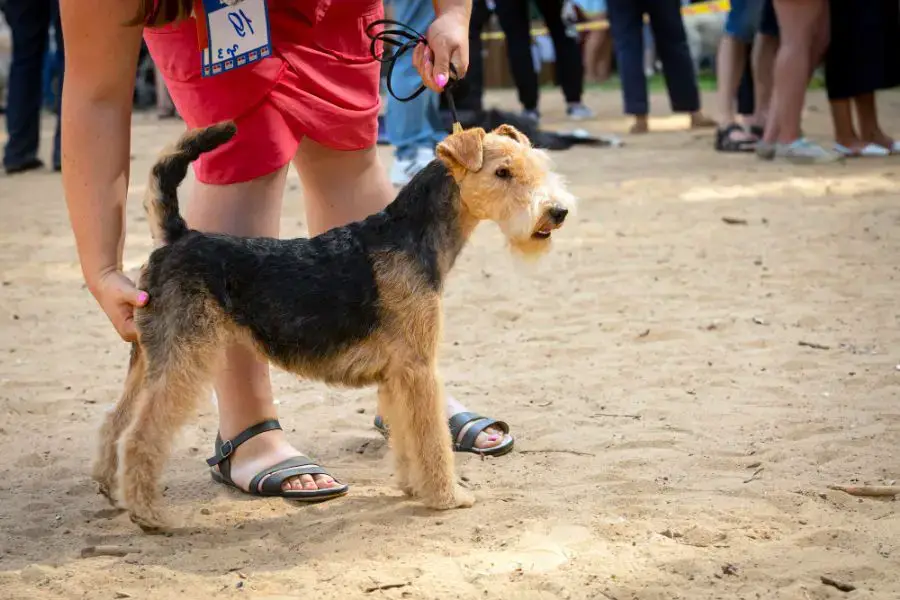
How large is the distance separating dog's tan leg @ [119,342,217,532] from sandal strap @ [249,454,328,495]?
43 centimetres

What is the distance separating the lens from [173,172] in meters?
3.10

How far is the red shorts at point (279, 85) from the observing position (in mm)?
3240

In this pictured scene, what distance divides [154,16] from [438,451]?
59.2 inches

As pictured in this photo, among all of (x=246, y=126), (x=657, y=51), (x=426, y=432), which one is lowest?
(x=426, y=432)

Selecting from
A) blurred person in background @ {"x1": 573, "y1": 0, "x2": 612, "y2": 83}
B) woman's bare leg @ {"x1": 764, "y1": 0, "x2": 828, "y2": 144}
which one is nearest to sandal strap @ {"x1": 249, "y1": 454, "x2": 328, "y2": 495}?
woman's bare leg @ {"x1": 764, "y1": 0, "x2": 828, "y2": 144}

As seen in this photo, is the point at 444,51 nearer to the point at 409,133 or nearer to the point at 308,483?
the point at 308,483

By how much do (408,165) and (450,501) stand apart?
17.8ft

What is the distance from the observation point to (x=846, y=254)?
6.18 meters

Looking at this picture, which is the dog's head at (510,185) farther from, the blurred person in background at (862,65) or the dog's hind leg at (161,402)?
the blurred person in background at (862,65)

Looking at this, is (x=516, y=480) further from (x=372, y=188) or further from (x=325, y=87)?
(x=325, y=87)

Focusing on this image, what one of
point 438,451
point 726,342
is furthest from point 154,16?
point 726,342

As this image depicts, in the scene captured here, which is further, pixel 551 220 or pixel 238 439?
pixel 238 439

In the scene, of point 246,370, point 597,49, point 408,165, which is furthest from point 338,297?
point 597,49

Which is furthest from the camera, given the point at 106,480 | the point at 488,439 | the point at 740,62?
the point at 740,62
